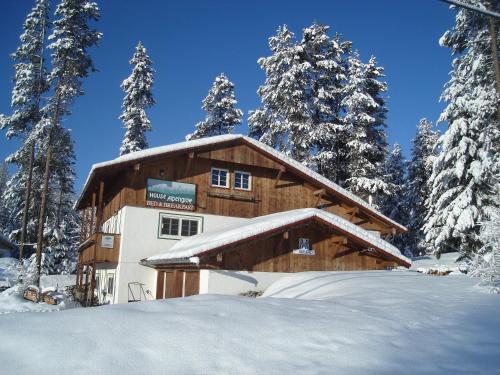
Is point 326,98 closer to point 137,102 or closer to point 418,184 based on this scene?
point 418,184

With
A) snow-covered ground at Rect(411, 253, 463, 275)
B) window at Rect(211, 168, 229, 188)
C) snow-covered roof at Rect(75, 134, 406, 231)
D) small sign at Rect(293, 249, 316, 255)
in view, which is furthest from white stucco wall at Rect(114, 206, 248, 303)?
snow-covered ground at Rect(411, 253, 463, 275)

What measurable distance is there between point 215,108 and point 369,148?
49.7 feet

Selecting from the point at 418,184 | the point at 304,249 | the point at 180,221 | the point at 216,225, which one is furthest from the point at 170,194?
the point at 418,184

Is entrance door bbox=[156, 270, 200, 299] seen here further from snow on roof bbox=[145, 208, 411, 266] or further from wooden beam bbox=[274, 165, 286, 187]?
wooden beam bbox=[274, 165, 286, 187]

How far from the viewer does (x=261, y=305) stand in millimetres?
8641

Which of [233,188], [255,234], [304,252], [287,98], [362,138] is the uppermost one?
[287,98]

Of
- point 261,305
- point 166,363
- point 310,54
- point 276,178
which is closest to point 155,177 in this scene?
point 276,178

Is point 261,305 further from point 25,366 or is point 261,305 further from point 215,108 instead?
point 215,108

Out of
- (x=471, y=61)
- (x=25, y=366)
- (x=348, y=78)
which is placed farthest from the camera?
(x=348, y=78)

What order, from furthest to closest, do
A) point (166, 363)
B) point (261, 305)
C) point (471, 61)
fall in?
point (471, 61), point (261, 305), point (166, 363)

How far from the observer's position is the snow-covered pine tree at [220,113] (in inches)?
1634

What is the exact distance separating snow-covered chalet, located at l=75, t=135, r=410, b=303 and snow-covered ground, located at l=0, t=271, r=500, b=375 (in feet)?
30.1

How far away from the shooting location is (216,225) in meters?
24.4

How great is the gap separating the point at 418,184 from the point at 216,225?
1034 inches
